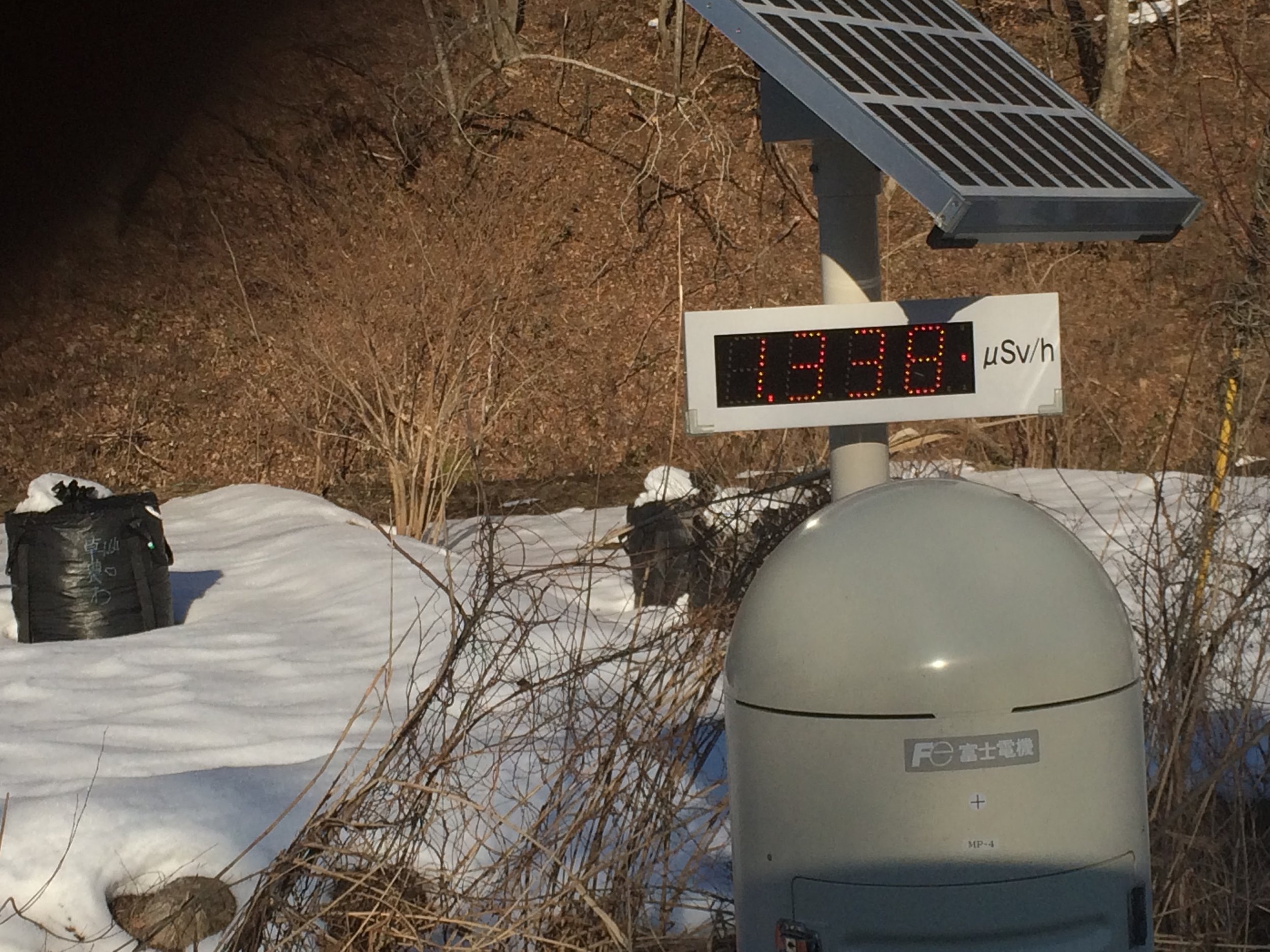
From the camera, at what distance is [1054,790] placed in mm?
2238

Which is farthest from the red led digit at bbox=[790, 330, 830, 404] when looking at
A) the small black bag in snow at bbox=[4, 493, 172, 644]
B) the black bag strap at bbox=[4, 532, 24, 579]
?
the black bag strap at bbox=[4, 532, 24, 579]

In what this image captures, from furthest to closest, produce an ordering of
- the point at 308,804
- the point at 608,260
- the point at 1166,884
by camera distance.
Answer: the point at 608,260
the point at 308,804
the point at 1166,884

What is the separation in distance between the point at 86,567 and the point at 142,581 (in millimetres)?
335

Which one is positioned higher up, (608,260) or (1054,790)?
(608,260)

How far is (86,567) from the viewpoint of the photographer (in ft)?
28.0

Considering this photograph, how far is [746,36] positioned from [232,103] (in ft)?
58.8

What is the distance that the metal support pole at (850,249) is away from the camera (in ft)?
11.6

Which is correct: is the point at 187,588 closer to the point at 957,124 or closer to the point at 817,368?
the point at 817,368

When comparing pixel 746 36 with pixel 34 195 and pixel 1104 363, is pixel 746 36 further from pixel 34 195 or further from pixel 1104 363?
pixel 34 195

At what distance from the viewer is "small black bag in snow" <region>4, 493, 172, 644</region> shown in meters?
8.55

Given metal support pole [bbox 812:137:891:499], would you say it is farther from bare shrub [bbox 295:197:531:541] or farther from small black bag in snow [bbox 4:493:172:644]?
small black bag in snow [bbox 4:493:172:644]

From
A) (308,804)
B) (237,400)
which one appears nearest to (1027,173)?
(308,804)

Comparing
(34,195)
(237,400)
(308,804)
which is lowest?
(308,804)

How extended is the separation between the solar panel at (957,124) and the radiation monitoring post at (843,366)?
27cm
